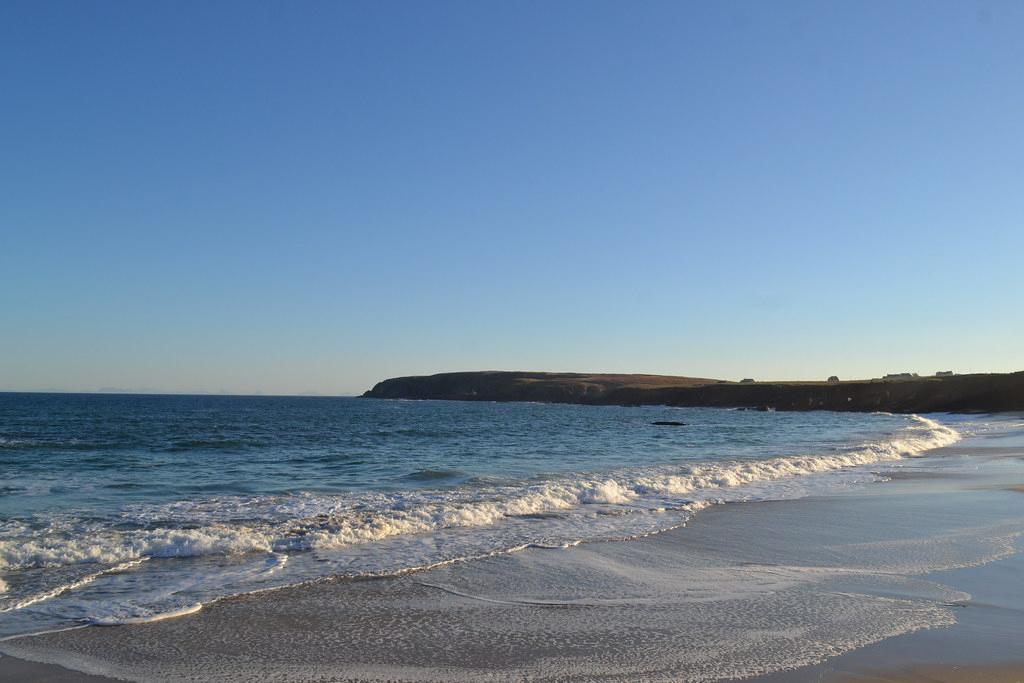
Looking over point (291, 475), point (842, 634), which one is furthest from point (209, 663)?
point (291, 475)

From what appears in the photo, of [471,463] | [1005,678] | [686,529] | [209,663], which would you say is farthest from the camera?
[471,463]

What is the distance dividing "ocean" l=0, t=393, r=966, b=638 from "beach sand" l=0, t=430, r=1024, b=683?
84cm

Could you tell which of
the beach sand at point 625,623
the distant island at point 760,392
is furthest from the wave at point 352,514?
the distant island at point 760,392

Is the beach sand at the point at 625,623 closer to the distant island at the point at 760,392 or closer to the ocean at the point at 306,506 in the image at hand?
the ocean at the point at 306,506

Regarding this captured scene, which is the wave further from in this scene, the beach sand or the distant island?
Answer: the distant island

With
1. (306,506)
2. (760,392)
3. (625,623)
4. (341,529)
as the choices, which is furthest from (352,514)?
(760,392)

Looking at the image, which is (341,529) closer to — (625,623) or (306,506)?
(306,506)

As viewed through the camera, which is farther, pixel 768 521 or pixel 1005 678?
pixel 768 521

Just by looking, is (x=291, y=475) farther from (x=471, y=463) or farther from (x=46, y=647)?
(x=46, y=647)

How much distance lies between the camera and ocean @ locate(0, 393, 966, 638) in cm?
885

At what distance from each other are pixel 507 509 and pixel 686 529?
3.45 metres

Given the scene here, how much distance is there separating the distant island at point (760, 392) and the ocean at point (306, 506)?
61.5 m

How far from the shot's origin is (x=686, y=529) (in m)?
12.5

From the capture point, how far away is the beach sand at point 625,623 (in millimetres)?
5879
